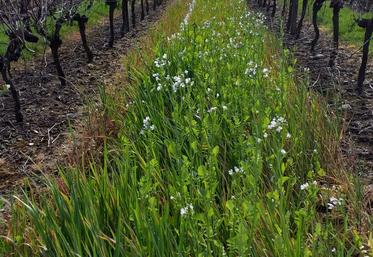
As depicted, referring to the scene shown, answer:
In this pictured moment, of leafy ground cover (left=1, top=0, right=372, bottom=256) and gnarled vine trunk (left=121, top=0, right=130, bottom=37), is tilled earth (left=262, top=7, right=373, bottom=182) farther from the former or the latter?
gnarled vine trunk (left=121, top=0, right=130, bottom=37)

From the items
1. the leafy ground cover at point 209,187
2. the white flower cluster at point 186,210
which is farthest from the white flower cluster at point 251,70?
the white flower cluster at point 186,210

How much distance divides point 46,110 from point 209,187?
4171 mm

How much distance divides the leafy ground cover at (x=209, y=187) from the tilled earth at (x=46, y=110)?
1.34 ft

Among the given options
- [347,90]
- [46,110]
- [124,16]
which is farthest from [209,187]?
[124,16]

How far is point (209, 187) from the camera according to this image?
8.05 ft

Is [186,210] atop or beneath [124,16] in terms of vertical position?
atop

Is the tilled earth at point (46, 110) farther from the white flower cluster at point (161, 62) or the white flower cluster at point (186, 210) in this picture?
the white flower cluster at point (186, 210)

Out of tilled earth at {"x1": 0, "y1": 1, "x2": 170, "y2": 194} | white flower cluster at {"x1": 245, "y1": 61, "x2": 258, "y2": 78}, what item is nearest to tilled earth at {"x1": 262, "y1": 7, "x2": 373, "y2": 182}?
white flower cluster at {"x1": 245, "y1": 61, "x2": 258, "y2": 78}

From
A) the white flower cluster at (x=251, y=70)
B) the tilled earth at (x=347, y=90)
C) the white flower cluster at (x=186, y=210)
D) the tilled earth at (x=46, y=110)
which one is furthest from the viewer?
the tilled earth at (x=46, y=110)

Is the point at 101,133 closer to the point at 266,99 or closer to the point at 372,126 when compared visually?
the point at 266,99

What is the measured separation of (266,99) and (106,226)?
1.92m

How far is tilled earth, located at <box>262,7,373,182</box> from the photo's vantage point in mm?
4070

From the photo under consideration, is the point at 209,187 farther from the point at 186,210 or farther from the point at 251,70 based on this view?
the point at 251,70

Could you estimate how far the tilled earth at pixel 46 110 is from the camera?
4.68m
